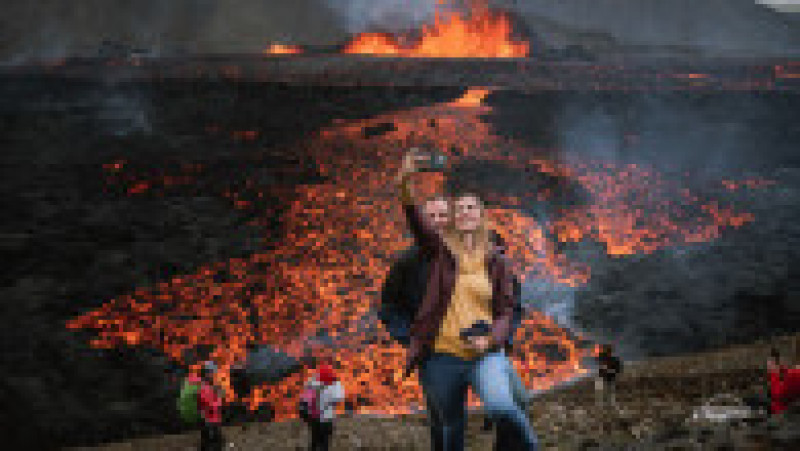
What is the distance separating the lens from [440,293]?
3.54 metres

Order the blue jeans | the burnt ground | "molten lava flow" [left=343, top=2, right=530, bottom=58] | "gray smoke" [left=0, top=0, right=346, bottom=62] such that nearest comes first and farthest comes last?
the blue jeans
the burnt ground
"molten lava flow" [left=343, top=2, right=530, bottom=58]
"gray smoke" [left=0, top=0, right=346, bottom=62]

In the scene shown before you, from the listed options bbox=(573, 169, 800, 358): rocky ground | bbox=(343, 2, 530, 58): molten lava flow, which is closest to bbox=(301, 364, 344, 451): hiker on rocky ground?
bbox=(573, 169, 800, 358): rocky ground

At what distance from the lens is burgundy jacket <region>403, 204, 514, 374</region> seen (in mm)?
3539

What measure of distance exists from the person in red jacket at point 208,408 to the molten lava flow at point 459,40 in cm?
4387

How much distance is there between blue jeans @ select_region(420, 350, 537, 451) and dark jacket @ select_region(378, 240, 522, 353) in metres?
0.26

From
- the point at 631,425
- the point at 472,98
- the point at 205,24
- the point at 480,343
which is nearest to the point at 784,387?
the point at 631,425

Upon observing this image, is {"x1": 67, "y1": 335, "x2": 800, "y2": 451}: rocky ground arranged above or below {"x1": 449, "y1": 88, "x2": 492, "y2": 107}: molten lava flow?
below

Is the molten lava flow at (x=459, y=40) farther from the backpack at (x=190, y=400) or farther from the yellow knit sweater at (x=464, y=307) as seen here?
the yellow knit sweater at (x=464, y=307)

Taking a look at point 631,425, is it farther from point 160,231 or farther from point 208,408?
point 160,231

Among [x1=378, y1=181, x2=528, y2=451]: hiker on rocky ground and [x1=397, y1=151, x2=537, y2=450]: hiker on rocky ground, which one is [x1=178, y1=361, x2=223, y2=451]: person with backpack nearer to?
[x1=378, y1=181, x2=528, y2=451]: hiker on rocky ground

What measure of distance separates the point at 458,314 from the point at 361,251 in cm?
1792

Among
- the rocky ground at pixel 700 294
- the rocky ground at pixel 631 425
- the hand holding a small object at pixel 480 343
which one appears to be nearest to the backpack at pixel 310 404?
the rocky ground at pixel 631 425

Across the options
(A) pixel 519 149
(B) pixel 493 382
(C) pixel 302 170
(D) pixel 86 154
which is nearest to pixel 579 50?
(A) pixel 519 149

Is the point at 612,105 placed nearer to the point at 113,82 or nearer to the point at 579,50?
the point at 579,50
